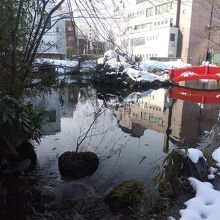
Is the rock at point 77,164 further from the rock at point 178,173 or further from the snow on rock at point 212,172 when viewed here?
the snow on rock at point 212,172

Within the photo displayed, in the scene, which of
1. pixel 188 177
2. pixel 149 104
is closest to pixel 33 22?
pixel 188 177

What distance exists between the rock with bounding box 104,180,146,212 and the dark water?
19.7 inches

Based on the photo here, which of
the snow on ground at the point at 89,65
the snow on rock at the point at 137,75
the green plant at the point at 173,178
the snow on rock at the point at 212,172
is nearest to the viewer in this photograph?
the green plant at the point at 173,178

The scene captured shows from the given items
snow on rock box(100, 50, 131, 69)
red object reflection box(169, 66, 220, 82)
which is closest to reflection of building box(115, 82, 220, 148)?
red object reflection box(169, 66, 220, 82)

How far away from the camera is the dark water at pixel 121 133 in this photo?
18.5ft

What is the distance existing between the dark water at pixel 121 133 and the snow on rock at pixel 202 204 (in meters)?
1.28

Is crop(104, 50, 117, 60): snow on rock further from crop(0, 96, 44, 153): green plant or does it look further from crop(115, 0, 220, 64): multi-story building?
crop(0, 96, 44, 153): green plant

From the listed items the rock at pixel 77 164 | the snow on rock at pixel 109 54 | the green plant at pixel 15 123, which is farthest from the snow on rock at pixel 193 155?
the snow on rock at pixel 109 54

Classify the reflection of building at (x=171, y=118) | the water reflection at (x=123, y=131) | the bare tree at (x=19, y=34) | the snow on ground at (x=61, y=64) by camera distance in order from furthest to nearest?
the reflection of building at (x=171, y=118)
the snow on ground at (x=61, y=64)
the water reflection at (x=123, y=131)
the bare tree at (x=19, y=34)

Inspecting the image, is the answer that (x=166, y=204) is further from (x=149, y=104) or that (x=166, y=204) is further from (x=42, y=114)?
(x=149, y=104)

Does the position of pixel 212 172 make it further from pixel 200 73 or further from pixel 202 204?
pixel 200 73

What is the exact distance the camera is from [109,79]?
20031mm

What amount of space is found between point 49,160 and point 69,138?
5.41 ft

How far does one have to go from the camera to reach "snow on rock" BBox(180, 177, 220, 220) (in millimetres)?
3152
